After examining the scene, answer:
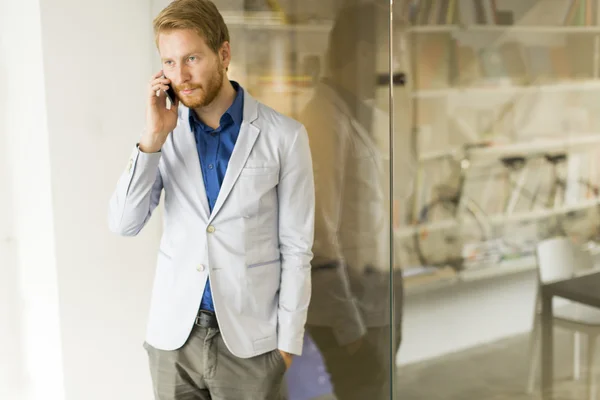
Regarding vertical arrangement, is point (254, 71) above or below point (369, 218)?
above

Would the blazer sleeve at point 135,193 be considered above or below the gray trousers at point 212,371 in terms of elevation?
above

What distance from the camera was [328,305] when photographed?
2205 millimetres

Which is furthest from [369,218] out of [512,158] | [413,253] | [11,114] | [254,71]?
[11,114]

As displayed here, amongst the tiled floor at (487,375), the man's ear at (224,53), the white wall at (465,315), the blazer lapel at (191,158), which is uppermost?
the man's ear at (224,53)

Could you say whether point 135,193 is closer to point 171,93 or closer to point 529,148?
point 171,93

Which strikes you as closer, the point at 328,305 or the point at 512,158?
the point at 512,158

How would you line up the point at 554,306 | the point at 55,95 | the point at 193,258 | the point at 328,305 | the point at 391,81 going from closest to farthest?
1. the point at 554,306
2. the point at 193,258
3. the point at 391,81
4. the point at 328,305
5. the point at 55,95

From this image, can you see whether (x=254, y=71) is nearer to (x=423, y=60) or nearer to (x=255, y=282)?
(x=423, y=60)

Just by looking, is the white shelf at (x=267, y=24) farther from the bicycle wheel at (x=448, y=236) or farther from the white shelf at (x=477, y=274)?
the white shelf at (x=477, y=274)

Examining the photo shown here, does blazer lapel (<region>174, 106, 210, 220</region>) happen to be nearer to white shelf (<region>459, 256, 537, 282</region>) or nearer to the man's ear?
the man's ear

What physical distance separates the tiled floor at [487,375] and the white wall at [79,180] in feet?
4.00

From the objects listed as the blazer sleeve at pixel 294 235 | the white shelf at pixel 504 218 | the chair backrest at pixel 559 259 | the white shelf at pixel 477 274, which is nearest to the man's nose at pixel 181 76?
the blazer sleeve at pixel 294 235

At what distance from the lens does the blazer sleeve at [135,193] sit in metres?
1.72

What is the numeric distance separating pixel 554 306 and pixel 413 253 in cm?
42
